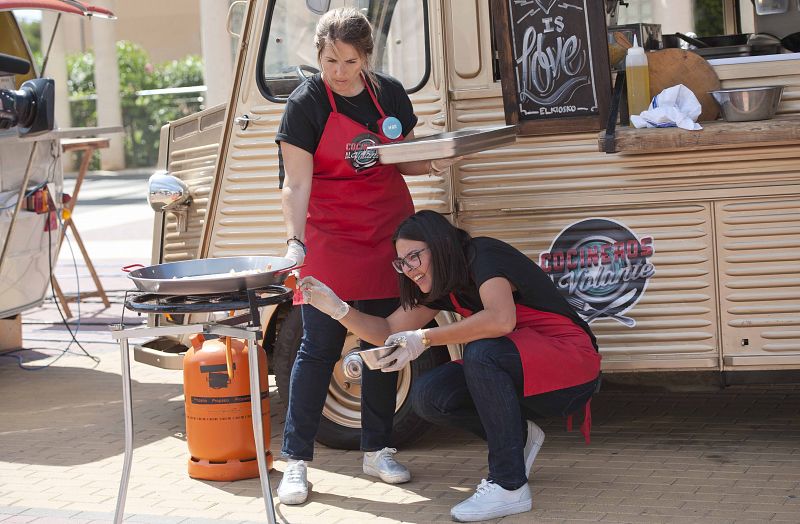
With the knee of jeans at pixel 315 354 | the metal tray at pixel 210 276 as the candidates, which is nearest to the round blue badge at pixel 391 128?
the metal tray at pixel 210 276

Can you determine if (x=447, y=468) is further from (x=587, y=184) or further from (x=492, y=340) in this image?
(x=587, y=184)

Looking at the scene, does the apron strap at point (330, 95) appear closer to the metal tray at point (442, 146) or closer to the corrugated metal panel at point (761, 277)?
the metal tray at point (442, 146)

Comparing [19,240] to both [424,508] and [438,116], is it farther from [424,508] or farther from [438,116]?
[424,508]

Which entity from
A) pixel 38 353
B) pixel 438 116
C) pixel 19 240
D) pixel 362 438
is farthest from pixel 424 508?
pixel 38 353

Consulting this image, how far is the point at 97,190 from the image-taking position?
2100cm

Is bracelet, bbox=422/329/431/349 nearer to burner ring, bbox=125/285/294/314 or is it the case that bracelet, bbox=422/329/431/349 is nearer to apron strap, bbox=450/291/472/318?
apron strap, bbox=450/291/472/318

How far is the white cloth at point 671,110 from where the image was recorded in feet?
14.8

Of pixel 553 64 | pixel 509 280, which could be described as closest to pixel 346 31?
pixel 553 64

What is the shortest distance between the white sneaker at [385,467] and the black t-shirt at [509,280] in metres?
0.72

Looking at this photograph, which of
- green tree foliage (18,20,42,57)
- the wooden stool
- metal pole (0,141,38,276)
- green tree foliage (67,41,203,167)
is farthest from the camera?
green tree foliage (18,20,42,57)

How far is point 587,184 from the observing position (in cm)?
470

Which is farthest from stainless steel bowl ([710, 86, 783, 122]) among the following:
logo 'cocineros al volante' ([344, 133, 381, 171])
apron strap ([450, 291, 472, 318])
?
logo 'cocineros al volante' ([344, 133, 381, 171])

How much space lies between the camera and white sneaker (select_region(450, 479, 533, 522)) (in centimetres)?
414

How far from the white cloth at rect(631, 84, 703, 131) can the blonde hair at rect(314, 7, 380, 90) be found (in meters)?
1.15
